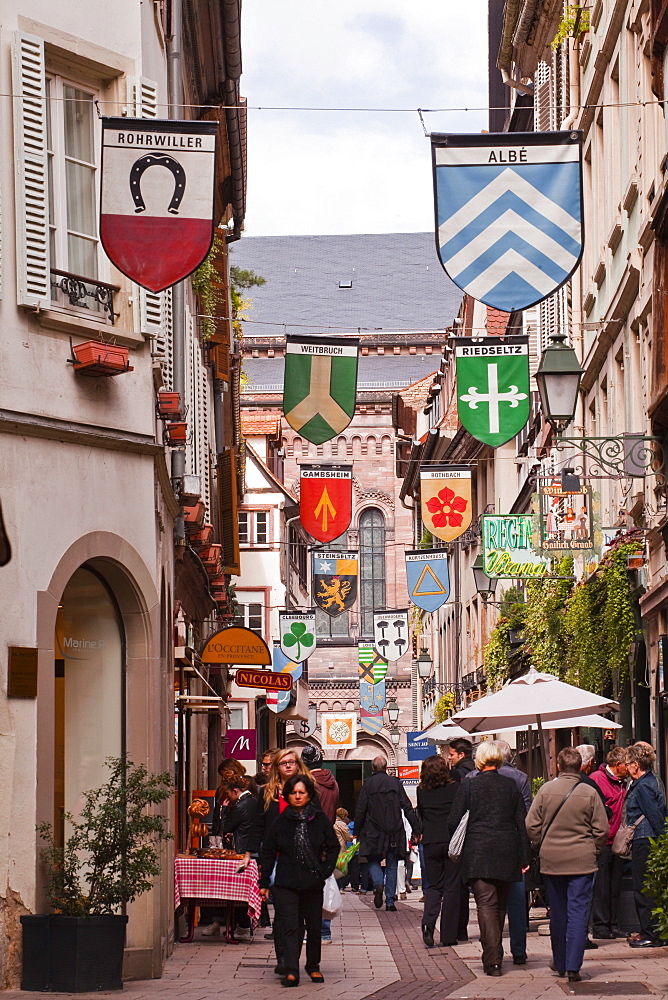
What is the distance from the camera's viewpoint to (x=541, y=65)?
28578 mm

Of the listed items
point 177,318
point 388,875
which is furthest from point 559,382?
point 388,875

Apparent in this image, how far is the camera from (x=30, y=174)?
483 inches

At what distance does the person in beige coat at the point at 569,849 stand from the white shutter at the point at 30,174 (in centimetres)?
492

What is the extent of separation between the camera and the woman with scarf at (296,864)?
12.2m

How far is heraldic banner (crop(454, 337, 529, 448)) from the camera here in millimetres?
18875

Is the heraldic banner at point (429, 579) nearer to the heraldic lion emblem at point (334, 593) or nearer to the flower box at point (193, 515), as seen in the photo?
the heraldic lion emblem at point (334, 593)

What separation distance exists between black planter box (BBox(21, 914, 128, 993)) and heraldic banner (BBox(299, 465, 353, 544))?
47.8 feet

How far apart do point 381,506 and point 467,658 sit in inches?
1295

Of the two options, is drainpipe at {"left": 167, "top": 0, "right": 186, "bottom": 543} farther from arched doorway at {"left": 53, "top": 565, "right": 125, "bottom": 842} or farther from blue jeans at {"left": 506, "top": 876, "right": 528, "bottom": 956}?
blue jeans at {"left": 506, "top": 876, "right": 528, "bottom": 956}

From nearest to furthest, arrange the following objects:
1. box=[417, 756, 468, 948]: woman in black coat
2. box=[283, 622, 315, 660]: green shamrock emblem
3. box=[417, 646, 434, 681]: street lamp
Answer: box=[417, 756, 468, 948]: woman in black coat
box=[283, 622, 315, 660]: green shamrock emblem
box=[417, 646, 434, 681]: street lamp

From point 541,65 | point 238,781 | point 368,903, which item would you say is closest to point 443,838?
point 238,781

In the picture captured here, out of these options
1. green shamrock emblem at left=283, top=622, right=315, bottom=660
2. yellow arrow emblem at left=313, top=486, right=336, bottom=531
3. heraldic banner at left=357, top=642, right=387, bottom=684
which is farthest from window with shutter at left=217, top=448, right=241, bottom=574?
heraldic banner at left=357, top=642, right=387, bottom=684

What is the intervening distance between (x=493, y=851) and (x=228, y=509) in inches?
583

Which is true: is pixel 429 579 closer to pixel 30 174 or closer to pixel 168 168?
pixel 30 174
